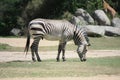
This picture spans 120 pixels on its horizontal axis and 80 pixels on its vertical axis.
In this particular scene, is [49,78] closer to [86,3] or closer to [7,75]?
[7,75]

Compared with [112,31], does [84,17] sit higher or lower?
higher

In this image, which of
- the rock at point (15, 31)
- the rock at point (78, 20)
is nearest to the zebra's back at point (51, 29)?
the rock at point (78, 20)

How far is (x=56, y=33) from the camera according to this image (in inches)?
808

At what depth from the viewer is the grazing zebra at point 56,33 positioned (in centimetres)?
2006

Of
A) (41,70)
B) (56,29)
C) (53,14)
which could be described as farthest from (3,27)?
(41,70)

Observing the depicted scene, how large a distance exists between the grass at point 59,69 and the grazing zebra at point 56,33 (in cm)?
191

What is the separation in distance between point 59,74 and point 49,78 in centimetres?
100

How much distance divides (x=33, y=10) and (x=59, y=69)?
89.9 ft

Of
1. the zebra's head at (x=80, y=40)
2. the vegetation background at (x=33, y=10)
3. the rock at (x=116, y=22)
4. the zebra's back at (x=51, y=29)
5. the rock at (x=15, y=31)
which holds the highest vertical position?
the zebra's back at (x=51, y=29)

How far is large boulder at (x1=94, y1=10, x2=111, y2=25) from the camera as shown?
42281mm

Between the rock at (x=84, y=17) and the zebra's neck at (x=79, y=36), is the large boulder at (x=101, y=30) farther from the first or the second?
the zebra's neck at (x=79, y=36)

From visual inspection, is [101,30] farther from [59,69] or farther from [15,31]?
[59,69]

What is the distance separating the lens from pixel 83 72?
628 inches

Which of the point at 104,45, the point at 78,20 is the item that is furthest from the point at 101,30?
the point at 104,45
